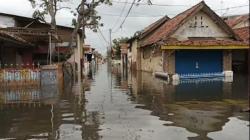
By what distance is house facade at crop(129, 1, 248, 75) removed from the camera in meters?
30.9

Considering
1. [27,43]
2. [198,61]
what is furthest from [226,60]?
[27,43]

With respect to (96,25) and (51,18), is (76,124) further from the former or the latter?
(96,25)

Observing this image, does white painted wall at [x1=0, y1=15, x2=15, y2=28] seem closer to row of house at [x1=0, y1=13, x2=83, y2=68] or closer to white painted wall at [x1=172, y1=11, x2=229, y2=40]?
row of house at [x1=0, y1=13, x2=83, y2=68]

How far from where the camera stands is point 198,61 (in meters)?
32.3

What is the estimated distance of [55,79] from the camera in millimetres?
24328

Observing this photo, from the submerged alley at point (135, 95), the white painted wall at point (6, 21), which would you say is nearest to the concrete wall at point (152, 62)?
the submerged alley at point (135, 95)

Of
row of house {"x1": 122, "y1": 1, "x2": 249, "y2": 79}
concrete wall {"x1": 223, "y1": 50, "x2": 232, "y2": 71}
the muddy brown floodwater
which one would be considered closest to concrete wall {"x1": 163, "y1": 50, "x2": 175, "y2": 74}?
row of house {"x1": 122, "y1": 1, "x2": 249, "y2": 79}

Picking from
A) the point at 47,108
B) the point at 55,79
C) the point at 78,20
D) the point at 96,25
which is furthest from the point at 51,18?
the point at 47,108

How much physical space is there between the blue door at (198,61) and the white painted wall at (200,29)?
172cm

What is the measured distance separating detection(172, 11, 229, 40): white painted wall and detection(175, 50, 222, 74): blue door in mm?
1719

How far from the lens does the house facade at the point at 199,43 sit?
30.9 m

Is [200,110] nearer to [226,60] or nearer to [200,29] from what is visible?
[226,60]

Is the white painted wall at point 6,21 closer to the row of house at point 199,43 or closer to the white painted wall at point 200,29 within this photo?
the row of house at point 199,43

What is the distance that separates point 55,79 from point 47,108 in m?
9.94
